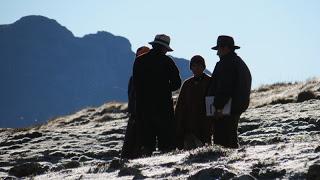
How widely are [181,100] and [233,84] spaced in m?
1.34

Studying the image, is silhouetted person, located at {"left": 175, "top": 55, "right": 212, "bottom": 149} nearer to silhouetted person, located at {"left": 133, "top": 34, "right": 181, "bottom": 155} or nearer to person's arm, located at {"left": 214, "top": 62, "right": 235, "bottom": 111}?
silhouetted person, located at {"left": 133, "top": 34, "right": 181, "bottom": 155}

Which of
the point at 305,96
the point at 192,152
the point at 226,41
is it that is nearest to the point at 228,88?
the point at 226,41

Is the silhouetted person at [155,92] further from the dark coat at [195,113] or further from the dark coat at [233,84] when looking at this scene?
the dark coat at [233,84]

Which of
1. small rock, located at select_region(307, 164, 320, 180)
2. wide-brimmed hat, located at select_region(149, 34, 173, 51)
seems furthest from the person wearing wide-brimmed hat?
small rock, located at select_region(307, 164, 320, 180)

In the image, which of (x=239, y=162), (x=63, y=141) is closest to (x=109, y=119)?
(x=63, y=141)

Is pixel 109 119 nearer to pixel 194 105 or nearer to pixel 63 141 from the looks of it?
pixel 63 141

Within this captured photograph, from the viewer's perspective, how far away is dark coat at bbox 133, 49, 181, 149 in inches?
384

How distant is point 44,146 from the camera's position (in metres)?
16.9

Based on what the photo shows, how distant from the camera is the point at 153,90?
9.76 metres

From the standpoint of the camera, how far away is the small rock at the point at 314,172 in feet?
15.0

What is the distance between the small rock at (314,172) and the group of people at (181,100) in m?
4.49

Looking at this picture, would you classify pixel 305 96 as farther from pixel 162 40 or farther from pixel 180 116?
pixel 162 40

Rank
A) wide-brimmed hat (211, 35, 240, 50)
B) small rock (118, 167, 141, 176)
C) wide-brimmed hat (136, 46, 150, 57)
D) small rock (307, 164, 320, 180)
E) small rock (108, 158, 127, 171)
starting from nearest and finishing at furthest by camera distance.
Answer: small rock (307, 164, 320, 180)
small rock (118, 167, 141, 176)
small rock (108, 158, 127, 171)
wide-brimmed hat (211, 35, 240, 50)
wide-brimmed hat (136, 46, 150, 57)

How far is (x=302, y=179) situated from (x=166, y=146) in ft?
16.8
